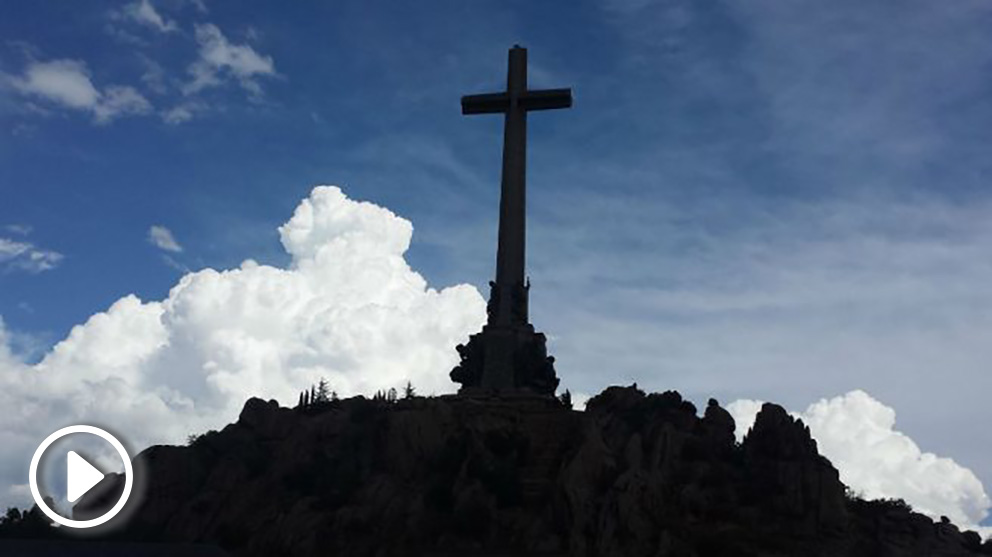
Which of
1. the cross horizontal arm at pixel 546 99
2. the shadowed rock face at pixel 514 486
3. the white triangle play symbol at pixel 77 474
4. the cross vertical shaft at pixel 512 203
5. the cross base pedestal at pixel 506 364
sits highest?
the cross horizontal arm at pixel 546 99

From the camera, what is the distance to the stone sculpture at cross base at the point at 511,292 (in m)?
65.6

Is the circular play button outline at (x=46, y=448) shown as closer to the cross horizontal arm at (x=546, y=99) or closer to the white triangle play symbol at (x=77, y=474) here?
the white triangle play symbol at (x=77, y=474)

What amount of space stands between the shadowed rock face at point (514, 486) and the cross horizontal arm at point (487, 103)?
2288 centimetres

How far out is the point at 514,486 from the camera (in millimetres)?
53656

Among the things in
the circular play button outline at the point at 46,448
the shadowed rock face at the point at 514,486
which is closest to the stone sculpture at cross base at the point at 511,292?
the shadowed rock face at the point at 514,486

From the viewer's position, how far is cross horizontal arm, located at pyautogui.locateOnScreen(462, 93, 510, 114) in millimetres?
73062

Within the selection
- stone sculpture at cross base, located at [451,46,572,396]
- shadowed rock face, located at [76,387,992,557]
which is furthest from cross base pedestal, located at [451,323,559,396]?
shadowed rock face, located at [76,387,992,557]

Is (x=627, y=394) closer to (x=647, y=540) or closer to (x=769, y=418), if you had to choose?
(x=769, y=418)

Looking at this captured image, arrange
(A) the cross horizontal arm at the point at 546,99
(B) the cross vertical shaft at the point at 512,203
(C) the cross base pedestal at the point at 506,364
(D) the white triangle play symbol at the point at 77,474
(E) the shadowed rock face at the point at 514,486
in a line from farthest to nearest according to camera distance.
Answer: (A) the cross horizontal arm at the point at 546,99, (B) the cross vertical shaft at the point at 512,203, (C) the cross base pedestal at the point at 506,364, (E) the shadowed rock face at the point at 514,486, (D) the white triangle play symbol at the point at 77,474

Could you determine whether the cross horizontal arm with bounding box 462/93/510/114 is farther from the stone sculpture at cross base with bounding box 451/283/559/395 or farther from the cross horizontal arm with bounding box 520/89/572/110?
the stone sculpture at cross base with bounding box 451/283/559/395

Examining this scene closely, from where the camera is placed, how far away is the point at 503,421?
59.3 m

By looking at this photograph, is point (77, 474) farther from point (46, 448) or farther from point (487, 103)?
point (487, 103)

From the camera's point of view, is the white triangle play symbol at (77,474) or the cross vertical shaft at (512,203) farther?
the cross vertical shaft at (512,203)

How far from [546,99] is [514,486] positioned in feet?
100
